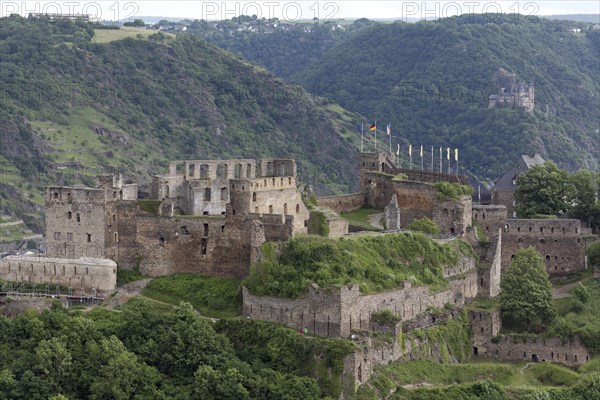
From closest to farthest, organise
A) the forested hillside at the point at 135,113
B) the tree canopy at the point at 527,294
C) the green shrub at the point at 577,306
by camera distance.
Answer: the tree canopy at the point at 527,294 → the green shrub at the point at 577,306 → the forested hillside at the point at 135,113

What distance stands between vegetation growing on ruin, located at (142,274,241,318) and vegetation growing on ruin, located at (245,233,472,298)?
225 cm

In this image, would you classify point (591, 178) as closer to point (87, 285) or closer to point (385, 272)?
point (385, 272)

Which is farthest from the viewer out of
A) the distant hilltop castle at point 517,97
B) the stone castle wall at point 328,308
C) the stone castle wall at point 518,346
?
the distant hilltop castle at point 517,97

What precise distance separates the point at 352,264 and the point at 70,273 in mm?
16080

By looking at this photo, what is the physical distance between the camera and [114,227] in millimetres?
86125

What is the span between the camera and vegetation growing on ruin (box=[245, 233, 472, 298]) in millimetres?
79062

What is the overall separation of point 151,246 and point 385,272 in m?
13.5

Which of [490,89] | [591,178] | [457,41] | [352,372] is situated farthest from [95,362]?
[457,41]

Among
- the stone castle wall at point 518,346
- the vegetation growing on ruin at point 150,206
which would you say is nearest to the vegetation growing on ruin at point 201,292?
the vegetation growing on ruin at point 150,206

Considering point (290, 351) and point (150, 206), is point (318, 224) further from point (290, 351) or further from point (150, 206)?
point (290, 351)

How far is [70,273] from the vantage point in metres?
84.6

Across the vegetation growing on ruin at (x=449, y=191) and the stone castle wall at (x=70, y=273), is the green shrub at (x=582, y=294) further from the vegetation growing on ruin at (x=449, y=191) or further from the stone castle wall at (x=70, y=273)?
the stone castle wall at (x=70, y=273)

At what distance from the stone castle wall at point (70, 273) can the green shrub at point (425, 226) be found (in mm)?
19205

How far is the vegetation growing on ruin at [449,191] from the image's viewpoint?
94375 mm
